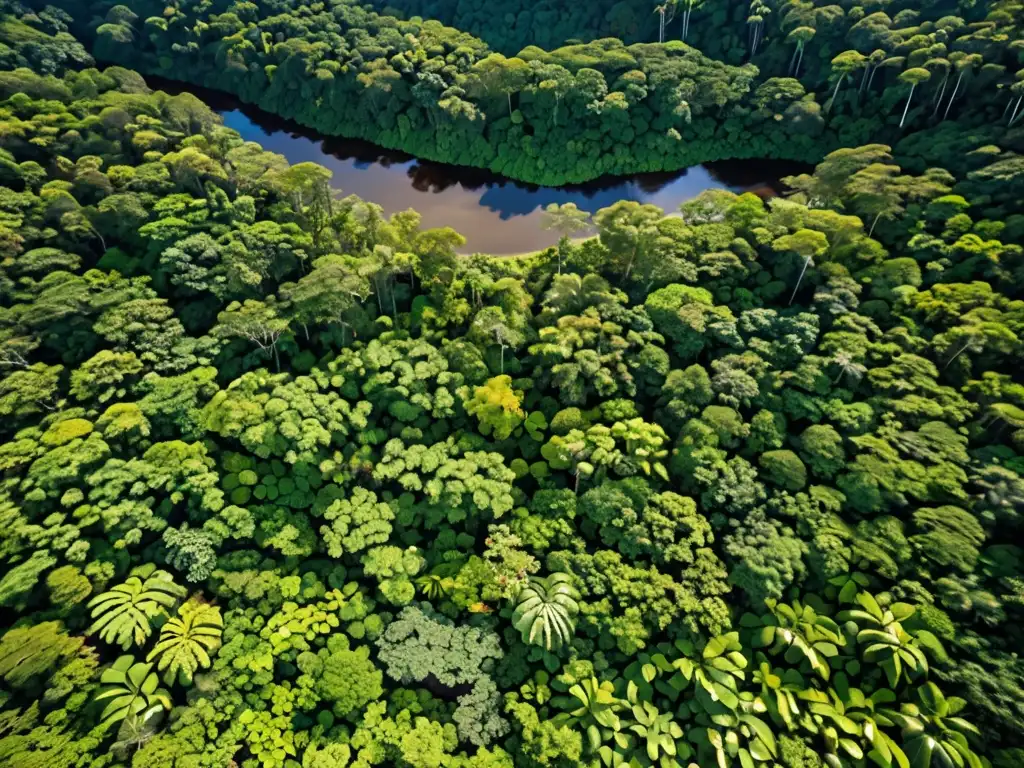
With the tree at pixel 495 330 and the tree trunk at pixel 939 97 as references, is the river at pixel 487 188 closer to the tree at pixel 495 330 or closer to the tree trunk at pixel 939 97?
the tree trunk at pixel 939 97

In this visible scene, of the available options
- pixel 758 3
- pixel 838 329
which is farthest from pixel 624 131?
pixel 838 329

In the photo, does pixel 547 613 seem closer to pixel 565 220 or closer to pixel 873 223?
pixel 565 220

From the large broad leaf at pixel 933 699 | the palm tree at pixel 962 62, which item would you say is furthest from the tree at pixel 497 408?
the palm tree at pixel 962 62

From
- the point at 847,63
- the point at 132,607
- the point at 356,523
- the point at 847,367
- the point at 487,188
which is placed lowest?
the point at 132,607

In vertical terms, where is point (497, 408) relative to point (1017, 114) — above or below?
below

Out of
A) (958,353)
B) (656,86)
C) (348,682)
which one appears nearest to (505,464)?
(348,682)

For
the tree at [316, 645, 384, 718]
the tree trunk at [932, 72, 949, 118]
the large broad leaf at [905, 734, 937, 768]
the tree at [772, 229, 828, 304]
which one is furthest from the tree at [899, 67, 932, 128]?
the tree at [316, 645, 384, 718]
